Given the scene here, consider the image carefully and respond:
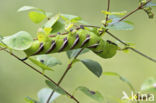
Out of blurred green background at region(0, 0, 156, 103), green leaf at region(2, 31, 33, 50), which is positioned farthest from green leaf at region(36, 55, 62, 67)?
blurred green background at region(0, 0, 156, 103)

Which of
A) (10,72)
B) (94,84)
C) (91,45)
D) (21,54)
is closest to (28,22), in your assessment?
(21,54)

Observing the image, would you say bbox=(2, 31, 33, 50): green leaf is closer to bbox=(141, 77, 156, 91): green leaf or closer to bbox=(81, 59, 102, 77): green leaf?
bbox=(81, 59, 102, 77): green leaf

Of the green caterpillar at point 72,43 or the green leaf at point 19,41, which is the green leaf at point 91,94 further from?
the green leaf at point 19,41

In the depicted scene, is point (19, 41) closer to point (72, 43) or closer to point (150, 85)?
point (72, 43)

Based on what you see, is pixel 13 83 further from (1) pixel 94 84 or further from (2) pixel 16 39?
(2) pixel 16 39

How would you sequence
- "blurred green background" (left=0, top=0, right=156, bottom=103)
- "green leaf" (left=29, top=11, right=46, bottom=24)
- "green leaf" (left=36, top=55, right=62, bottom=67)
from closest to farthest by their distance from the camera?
"green leaf" (left=29, top=11, right=46, bottom=24) → "green leaf" (left=36, top=55, right=62, bottom=67) → "blurred green background" (left=0, top=0, right=156, bottom=103)

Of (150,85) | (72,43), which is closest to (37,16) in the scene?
(72,43)
